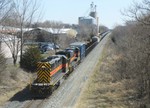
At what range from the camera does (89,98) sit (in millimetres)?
26312

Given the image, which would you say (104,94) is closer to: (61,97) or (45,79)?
(61,97)

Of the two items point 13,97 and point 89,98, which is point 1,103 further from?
point 89,98

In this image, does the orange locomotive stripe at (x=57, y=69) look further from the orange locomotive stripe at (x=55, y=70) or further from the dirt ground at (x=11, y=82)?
the dirt ground at (x=11, y=82)

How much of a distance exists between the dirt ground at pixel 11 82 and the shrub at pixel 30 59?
162 cm

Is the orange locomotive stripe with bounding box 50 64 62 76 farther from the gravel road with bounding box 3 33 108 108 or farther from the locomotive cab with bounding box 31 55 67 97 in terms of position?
the gravel road with bounding box 3 33 108 108

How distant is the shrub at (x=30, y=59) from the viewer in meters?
38.3

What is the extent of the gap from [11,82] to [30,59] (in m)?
7.09

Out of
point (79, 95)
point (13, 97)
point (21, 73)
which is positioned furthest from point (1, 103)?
point (21, 73)

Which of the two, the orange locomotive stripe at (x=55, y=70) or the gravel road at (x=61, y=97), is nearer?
the gravel road at (x=61, y=97)

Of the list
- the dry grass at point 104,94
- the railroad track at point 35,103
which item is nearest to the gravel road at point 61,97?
the railroad track at point 35,103

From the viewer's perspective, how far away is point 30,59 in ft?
127

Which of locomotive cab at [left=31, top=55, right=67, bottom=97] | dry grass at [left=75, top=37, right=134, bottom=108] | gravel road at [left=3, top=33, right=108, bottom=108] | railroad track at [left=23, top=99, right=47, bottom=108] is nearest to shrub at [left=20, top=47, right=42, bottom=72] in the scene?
gravel road at [left=3, top=33, right=108, bottom=108]

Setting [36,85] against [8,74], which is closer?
[36,85]

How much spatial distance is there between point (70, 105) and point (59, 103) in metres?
1.04
